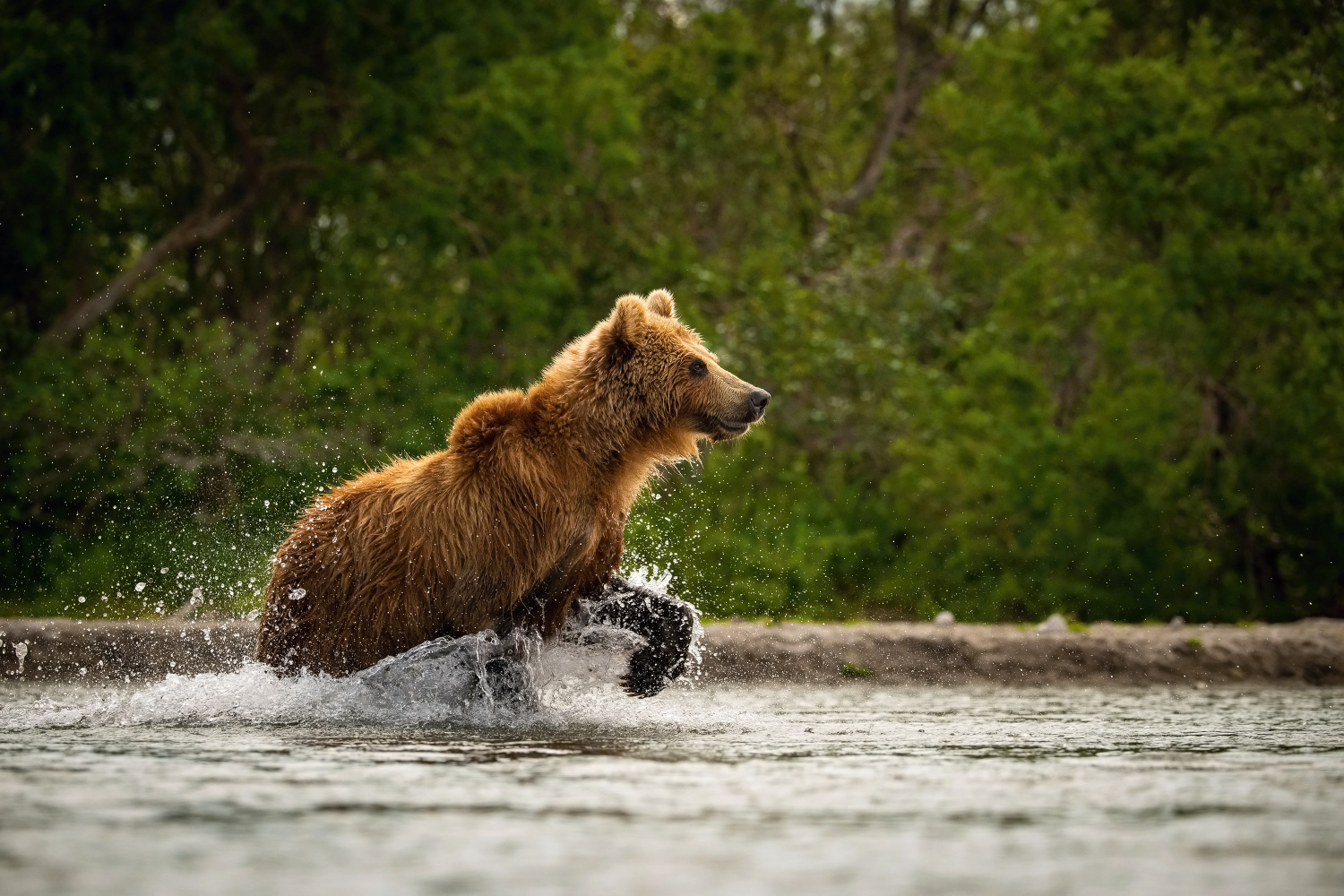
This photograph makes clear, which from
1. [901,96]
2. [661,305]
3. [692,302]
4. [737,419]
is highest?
[901,96]

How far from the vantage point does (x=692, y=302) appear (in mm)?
16375

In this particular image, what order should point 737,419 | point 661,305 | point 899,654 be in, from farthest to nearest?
1. point 899,654
2. point 661,305
3. point 737,419

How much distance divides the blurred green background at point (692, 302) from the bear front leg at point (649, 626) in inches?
146

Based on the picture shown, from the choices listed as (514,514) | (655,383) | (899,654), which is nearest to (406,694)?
(514,514)

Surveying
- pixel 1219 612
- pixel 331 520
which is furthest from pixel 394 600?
pixel 1219 612

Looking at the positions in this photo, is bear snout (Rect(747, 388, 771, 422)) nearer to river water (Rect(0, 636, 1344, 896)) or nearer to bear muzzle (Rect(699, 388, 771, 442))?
bear muzzle (Rect(699, 388, 771, 442))

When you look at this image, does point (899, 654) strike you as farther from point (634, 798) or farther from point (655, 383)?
point (634, 798)

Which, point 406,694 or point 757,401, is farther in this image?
point 757,401

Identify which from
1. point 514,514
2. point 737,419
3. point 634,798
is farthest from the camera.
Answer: point 737,419

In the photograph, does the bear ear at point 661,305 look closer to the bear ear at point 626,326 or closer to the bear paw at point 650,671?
the bear ear at point 626,326

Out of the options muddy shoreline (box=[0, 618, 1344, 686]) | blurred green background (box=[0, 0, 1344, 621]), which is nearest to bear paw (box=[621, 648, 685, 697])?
muddy shoreline (box=[0, 618, 1344, 686])

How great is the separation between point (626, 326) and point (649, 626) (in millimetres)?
1254

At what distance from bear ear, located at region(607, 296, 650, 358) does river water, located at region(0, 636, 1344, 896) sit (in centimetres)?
128

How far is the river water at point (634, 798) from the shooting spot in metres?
3.21
